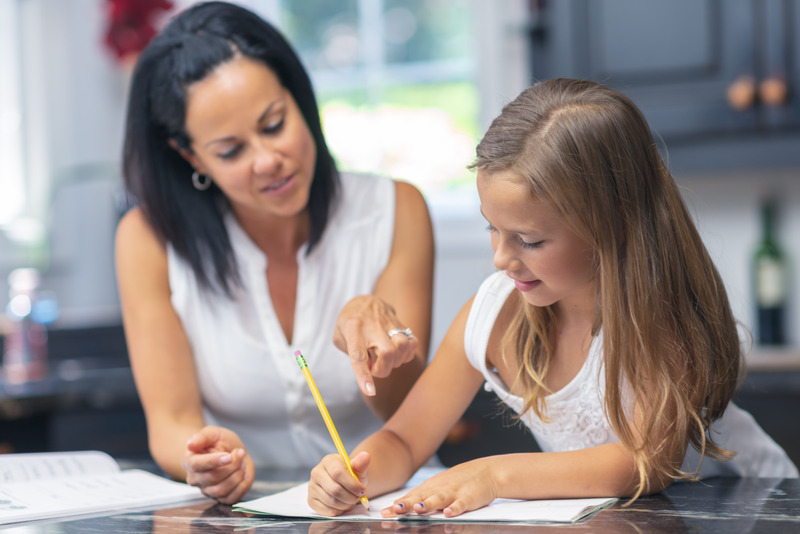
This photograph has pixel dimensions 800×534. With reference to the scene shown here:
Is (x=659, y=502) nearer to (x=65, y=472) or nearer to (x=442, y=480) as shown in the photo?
(x=442, y=480)

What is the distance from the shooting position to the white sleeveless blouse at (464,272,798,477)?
1.15m

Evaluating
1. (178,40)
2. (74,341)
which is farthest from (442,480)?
(74,341)

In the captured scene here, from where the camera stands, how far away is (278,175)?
1442 mm

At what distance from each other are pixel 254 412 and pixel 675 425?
32.2 inches

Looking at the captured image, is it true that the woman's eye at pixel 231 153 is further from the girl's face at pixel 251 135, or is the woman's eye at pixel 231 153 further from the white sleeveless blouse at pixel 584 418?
the white sleeveless blouse at pixel 584 418

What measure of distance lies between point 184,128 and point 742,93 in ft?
5.38

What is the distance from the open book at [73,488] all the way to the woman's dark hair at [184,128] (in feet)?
1.26

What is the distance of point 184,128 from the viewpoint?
1.49m

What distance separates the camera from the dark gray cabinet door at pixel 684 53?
96.0 inches

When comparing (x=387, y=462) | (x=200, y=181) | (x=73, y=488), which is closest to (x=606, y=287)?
(x=387, y=462)

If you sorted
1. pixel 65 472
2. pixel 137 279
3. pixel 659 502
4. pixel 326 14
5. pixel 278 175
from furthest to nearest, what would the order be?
pixel 326 14, pixel 137 279, pixel 278 175, pixel 65 472, pixel 659 502

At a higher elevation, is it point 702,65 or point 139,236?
point 702,65

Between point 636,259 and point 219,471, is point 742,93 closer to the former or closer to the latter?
point 636,259

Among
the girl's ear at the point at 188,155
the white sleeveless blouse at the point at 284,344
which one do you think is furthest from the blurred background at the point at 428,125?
the girl's ear at the point at 188,155
